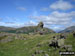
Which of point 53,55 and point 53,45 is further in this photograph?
point 53,45

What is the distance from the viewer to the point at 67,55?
33438 millimetres

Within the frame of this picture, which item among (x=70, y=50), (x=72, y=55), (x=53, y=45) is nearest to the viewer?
(x=72, y=55)

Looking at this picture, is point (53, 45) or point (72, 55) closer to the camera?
point (72, 55)

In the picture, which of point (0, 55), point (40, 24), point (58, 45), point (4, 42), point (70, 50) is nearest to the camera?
point (0, 55)

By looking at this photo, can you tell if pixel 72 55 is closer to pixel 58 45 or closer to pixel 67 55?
pixel 67 55

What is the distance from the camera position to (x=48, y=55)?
36031 mm

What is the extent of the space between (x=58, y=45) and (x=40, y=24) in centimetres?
15047

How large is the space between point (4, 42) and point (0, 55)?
69.3m

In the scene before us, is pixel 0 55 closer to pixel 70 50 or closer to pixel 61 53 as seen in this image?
pixel 61 53

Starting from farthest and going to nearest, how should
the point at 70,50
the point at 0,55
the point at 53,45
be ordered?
the point at 53,45
the point at 70,50
the point at 0,55

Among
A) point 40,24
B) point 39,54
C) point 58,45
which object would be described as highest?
point 40,24

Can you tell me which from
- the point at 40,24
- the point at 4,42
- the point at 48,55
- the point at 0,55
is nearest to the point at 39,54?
the point at 48,55

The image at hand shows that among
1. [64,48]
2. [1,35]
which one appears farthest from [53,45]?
[1,35]

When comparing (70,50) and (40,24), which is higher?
(40,24)
